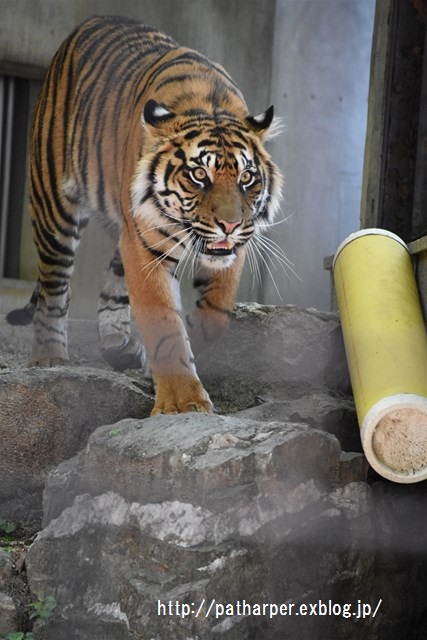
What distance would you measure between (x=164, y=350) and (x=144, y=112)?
1.93ft

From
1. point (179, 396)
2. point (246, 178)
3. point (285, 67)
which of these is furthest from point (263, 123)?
point (285, 67)

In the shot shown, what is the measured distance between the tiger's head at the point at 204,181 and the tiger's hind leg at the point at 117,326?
76 cm

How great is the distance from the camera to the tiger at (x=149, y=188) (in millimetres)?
2264

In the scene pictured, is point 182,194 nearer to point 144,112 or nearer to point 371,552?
point 144,112

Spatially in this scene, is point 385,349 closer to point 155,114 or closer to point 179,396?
point 179,396

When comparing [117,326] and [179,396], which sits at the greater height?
[179,396]

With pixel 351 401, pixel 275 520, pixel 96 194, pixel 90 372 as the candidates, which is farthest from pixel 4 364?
pixel 275 520

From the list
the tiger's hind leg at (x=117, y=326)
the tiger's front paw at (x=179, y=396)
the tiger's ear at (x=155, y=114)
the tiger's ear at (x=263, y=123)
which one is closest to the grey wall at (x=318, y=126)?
the tiger's hind leg at (x=117, y=326)

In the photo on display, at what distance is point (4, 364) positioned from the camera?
301cm

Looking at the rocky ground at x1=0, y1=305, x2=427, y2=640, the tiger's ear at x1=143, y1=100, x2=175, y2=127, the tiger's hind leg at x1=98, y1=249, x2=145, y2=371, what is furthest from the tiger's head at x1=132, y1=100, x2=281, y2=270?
the tiger's hind leg at x1=98, y1=249, x2=145, y2=371

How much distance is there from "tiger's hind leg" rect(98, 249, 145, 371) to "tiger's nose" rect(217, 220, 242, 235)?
0.93 meters

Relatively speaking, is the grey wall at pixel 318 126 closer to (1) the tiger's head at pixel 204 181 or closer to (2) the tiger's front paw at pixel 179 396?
(1) the tiger's head at pixel 204 181

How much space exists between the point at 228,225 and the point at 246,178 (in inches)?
7.1

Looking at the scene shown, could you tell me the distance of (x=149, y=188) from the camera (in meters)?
2.39
